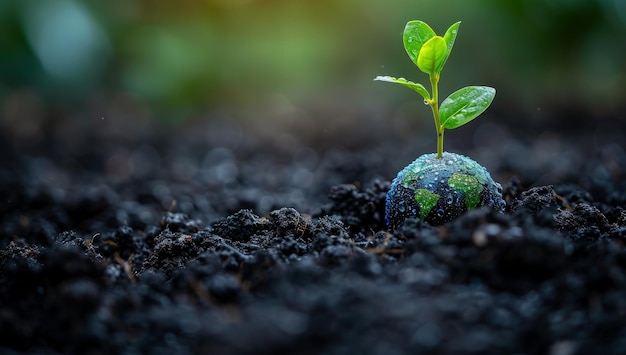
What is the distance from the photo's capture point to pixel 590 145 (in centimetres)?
432

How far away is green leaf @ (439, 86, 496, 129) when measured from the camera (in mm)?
2012

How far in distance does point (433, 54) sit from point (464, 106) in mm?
201

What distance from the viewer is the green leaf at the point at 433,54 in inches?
74.9

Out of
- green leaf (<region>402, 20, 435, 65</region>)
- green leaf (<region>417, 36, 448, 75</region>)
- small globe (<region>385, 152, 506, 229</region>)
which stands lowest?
small globe (<region>385, 152, 506, 229</region>)

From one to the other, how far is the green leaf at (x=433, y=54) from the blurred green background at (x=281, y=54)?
3.76 metres

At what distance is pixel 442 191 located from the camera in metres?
1.98

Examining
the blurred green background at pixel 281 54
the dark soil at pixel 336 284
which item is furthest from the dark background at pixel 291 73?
the dark soil at pixel 336 284

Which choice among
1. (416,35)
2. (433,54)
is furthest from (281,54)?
(433,54)

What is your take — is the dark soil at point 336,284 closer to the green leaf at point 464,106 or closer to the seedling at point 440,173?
the seedling at point 440,173

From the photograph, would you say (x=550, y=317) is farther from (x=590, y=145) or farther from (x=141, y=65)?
(x=141, y=65)

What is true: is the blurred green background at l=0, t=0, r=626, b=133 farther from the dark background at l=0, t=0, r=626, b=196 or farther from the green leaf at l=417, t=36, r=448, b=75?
the green leaf at l=417, t=36, r=448, b=75

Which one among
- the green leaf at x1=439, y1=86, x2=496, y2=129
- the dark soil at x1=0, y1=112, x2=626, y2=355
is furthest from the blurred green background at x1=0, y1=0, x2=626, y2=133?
the green leaf at x1=439, y1=86, x2=496, y2=129

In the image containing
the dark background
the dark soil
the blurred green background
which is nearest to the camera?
the dark soil

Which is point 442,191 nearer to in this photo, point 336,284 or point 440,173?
point 440,173
